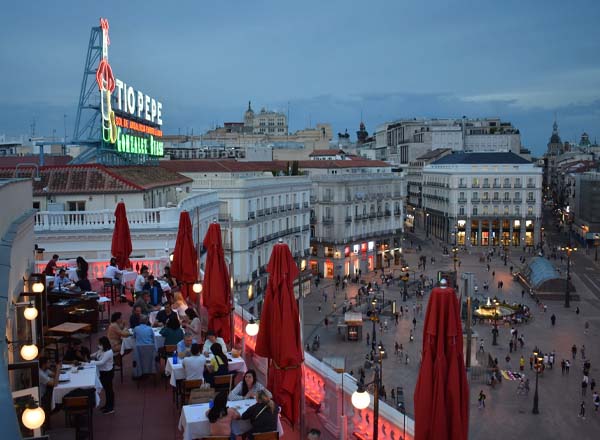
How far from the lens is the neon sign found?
120 feet

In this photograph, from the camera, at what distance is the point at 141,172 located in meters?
35.7

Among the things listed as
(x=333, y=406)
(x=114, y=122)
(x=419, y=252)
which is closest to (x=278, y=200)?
(x=114, y=122)

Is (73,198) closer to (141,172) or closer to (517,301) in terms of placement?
(141,172)

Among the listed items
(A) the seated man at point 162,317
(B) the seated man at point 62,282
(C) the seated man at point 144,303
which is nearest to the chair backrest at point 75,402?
(A) the seated man at point 162,317

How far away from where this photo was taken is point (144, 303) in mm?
15516

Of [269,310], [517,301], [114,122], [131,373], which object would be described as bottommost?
[517,301]

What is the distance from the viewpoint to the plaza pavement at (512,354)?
91.1 ft

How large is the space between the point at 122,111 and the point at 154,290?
83.8 ft

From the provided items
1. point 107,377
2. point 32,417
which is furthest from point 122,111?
point 32,417

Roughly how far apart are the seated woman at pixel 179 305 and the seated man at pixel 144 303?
60cm

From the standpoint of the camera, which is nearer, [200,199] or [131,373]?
[131,373]

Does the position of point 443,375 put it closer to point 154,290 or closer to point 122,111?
point 154,290

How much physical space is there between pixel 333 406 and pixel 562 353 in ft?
104

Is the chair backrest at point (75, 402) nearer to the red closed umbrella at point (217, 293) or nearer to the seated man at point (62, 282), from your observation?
the red closed umbrella at point (217, 293)
